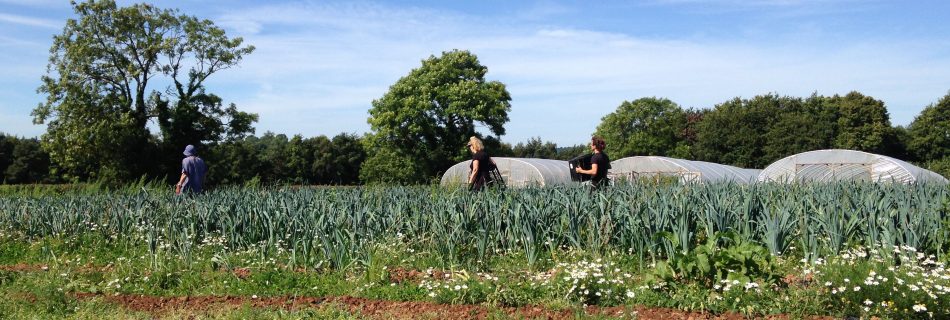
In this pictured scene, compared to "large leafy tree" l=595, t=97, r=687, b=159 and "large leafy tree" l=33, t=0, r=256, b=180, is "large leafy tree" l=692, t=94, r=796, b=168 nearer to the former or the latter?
"large leafy tree" l=595, t=97, r=687, b=159

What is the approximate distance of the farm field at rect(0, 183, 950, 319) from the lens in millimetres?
4363

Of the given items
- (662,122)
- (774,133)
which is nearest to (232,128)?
(662,122)

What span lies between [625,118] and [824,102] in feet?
42.2

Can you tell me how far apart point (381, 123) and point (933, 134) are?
1311 inches

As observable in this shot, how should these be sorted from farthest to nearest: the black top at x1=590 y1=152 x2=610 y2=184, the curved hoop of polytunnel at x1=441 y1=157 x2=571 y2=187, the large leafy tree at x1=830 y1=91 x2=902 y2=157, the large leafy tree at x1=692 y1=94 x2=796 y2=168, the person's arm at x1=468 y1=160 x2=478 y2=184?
1. the large leafy tree at x1=692 y1=94 x2=796 y2=168
2. the large leafy tree at x1=830 y1=91 x2=902 y2=157
3. the curved hoop of polytunnel at x1=441 y1=157 x2=571 y2=187
4. the black top at x1=590 y1=152 x2=610 y2=184
5. the person's arm at x1=468 y1=160 x2=478 y2=184

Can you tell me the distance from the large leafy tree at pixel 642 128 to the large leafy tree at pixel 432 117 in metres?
13.5

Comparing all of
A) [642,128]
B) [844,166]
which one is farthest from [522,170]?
[642,128]

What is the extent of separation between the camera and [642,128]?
49.9 m

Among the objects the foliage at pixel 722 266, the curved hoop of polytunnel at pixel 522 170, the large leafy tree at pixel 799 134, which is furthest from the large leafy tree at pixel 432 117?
the foliage at pixel 722 266

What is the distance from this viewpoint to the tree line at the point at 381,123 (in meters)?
31.0

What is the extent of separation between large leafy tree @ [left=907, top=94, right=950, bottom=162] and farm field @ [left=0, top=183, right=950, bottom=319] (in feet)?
145

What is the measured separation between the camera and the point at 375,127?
1500 inches

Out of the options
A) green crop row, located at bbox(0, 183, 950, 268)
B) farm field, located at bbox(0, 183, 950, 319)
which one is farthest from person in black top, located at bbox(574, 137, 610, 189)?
farm field, located at bbox(0, 183, 950, 319)

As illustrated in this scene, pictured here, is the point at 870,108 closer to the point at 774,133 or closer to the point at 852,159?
the point at 774,133
